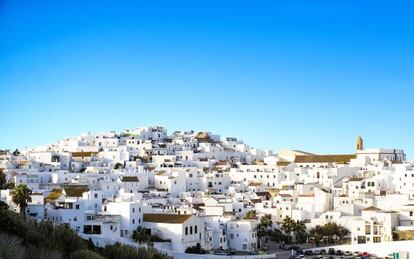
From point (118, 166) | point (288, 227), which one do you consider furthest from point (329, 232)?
point (118, 166)

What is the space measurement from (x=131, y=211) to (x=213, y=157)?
29.5 metres

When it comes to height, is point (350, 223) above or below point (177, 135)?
below

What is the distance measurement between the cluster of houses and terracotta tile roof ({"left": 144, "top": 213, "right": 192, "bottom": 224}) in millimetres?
49

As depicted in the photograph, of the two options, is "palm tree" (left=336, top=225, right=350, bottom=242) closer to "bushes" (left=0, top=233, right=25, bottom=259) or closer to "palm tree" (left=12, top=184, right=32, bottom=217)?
"palm tree" (left=12, top=184, right=32, bottom=217)

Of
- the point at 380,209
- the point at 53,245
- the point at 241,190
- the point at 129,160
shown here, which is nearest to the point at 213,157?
the point at 129,160

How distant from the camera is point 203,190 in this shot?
4547 cm

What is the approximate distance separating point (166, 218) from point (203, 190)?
15.5 metres

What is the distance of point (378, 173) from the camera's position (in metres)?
43.8

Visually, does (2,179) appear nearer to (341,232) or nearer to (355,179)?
(341,232)

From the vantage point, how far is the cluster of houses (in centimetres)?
2997

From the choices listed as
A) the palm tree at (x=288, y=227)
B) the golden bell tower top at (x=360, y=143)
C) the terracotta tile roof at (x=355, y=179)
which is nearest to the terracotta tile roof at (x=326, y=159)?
the golden bell tower top at (x=360, y=143)

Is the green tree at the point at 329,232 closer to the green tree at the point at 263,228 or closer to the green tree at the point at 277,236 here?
the green tree at the point at 277,236

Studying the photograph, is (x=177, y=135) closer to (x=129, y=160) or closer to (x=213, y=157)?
(x=213, y=157)

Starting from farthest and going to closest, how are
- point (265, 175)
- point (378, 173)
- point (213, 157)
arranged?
point (213, 157)
point (265, 175)
point (378, 173)
